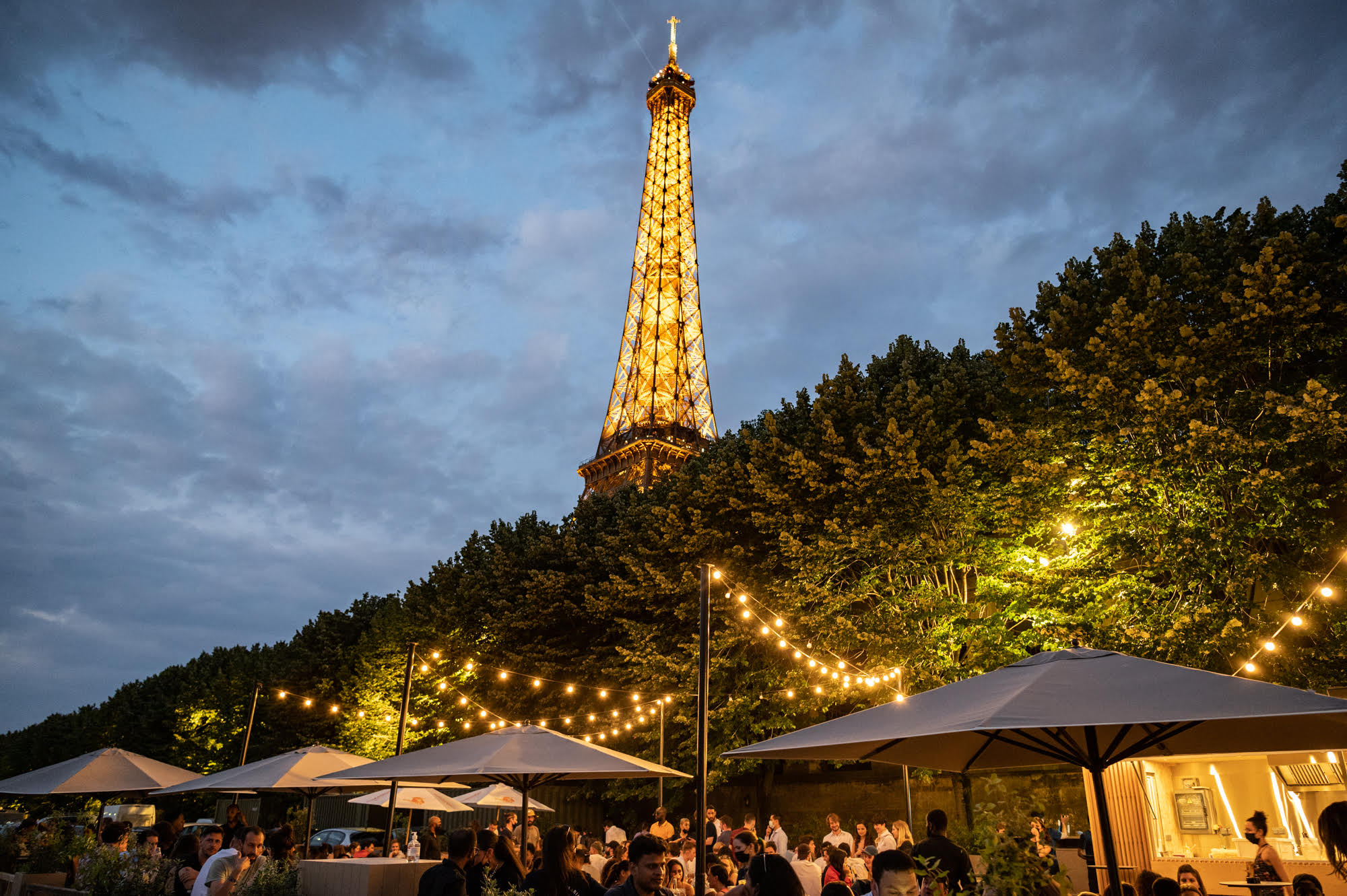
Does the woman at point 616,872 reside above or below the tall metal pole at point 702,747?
below

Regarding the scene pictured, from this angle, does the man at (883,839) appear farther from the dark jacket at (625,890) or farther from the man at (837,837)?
the dark jacket at (625,890)

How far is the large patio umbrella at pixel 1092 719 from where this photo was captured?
520 centimetres

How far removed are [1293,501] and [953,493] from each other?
5.38 metres

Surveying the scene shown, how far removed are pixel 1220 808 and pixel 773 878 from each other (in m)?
10.1

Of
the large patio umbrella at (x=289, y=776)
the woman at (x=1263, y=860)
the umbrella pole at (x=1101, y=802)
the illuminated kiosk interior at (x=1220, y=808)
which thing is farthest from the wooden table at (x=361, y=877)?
the illuminated kiosk interior at (x=1220, y=808)

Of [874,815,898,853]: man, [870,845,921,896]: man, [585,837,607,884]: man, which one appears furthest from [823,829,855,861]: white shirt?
[870,845,921,896]: man

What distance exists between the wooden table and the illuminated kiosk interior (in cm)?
996

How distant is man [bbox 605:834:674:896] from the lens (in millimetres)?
5082

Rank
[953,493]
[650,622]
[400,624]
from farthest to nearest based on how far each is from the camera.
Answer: [400,624], [650,622], [953,493]

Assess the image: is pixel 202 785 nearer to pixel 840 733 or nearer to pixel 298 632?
pixel 840 733

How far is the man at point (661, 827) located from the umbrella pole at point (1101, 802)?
31.0ft

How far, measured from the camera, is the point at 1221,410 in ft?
48.0

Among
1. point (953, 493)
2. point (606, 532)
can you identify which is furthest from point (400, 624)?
point (953, 493)

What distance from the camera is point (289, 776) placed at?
45.2 ft
